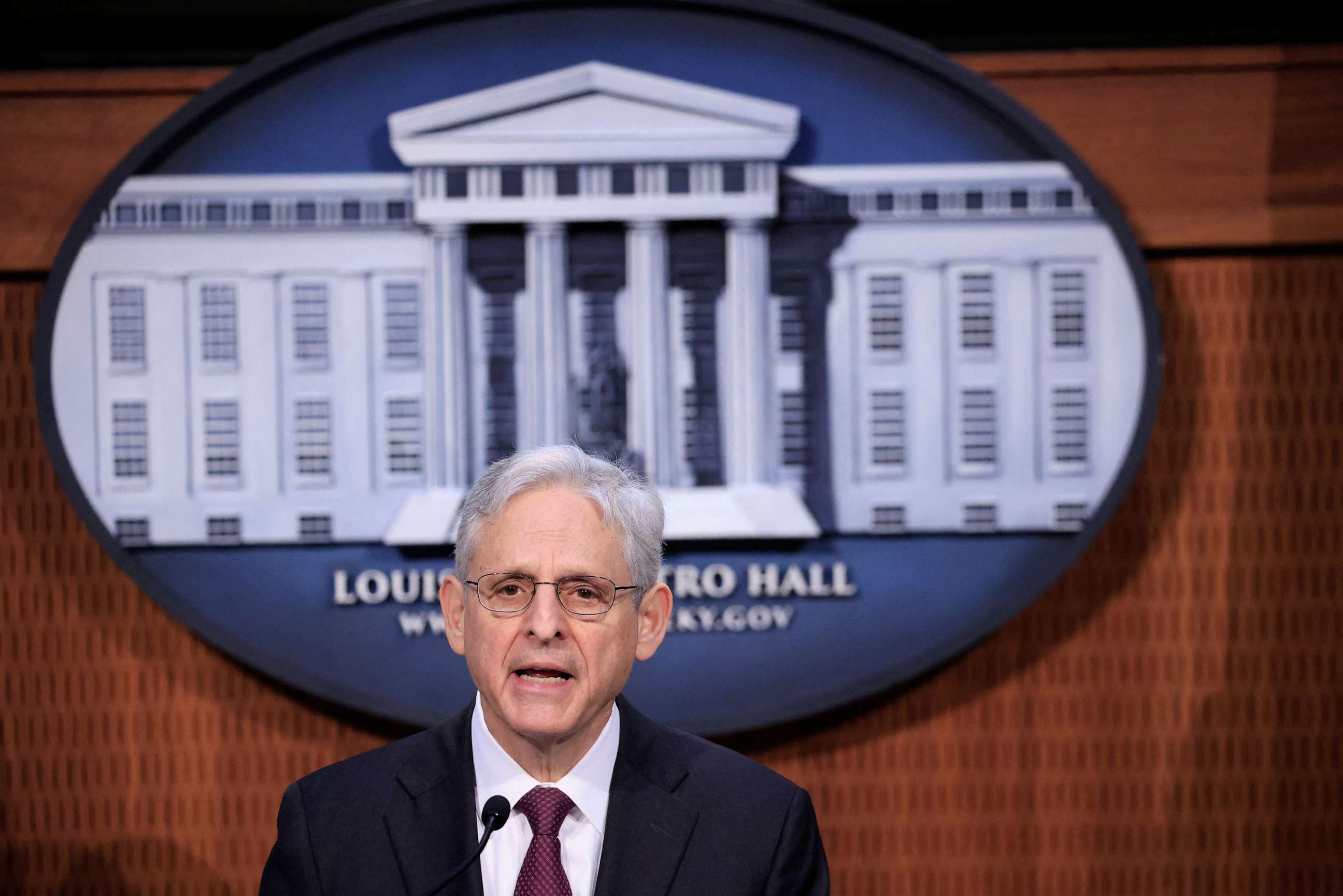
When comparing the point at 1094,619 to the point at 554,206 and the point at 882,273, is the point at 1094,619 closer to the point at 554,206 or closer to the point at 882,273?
the point at 882,273

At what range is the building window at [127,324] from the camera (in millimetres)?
2170

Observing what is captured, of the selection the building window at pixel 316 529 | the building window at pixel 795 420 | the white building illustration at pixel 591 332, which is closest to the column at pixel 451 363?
the white building illustration at pixel 591 332

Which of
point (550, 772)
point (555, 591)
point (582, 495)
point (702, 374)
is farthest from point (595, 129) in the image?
point (550, 772)

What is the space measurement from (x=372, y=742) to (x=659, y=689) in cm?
55

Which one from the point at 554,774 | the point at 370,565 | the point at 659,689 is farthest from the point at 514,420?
the point at 554,774

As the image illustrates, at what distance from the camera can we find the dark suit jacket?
1406 millimetres

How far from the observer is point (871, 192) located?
218 cm

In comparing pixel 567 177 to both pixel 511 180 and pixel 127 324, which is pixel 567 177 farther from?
pixel 127 324

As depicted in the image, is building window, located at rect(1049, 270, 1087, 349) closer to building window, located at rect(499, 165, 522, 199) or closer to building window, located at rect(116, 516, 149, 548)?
building window, located at rect(499, 165, 522, 199)

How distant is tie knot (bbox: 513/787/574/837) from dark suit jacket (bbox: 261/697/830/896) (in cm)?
6

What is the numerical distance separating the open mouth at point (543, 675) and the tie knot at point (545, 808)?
0.48 feet

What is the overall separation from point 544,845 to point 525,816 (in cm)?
5

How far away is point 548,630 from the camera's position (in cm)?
134

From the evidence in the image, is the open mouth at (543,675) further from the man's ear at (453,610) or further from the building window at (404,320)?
the building window at (404,320)
